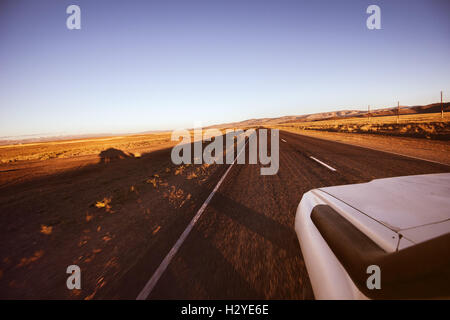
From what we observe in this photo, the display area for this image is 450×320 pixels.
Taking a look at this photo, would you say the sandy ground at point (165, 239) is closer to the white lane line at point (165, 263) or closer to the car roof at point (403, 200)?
the white lane line at point (165, 263)

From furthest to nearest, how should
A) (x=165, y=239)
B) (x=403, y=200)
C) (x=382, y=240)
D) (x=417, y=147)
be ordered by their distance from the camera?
1. (x=417, y=147)
2. (x=165, y=239)
3. (x=403, y=200)
4. (x=382, y=240)

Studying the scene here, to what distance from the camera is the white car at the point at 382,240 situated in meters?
0.96

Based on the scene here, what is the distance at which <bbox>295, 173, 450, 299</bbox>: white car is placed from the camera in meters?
0.96

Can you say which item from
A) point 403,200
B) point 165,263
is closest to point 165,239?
point 165,263

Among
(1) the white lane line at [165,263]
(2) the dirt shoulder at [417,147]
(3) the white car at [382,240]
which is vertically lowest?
(1) the white lane line at [165,263]

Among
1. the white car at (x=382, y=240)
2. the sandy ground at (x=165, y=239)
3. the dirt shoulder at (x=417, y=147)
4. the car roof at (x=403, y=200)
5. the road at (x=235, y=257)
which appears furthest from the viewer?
the dirt shoulder at (x=417, y=147)

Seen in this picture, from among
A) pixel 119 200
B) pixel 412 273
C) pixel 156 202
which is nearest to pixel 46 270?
pixel 156 202

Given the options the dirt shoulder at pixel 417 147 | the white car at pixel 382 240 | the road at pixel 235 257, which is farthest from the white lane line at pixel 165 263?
the dirt shoulder at pixel 417 147

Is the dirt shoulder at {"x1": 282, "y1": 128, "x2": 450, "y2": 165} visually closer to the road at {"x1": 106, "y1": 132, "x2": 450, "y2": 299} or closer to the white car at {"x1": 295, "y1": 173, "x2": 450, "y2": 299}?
the road at {"x1": 106, "y1": 132, "x2": 450, "y2": 299}

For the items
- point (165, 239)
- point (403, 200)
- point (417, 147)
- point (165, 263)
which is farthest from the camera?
point (417, 147)

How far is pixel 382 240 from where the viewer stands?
3.80 feet

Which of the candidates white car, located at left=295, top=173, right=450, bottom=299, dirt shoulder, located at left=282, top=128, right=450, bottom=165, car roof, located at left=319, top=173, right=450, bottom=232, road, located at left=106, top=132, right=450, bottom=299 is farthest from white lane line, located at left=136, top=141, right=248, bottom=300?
dirt shoulder, located at left=282, top=128, right=450, bottom=165

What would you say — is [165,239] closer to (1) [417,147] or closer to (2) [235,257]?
(2) [235,257]
